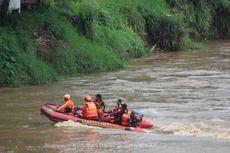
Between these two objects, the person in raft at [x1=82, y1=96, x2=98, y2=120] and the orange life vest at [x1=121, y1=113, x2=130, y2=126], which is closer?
the orange life vest at [x1=121, y1=113, x2=130, y2=126]

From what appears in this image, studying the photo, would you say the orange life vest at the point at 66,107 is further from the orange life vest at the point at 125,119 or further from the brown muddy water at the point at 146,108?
the orange life vest at the point at 125,119

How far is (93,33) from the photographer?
101ft

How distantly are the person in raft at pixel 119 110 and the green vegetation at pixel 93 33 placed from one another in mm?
7258

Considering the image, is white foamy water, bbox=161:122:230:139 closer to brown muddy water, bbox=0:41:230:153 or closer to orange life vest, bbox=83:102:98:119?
brown muddy water, bbox=0:41:230:153

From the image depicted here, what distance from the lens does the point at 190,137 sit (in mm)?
15359

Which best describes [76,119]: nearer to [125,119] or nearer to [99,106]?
[99,106]

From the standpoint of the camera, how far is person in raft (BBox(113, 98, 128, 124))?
17.2 meters

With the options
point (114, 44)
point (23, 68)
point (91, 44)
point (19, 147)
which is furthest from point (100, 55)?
point (19, 147)

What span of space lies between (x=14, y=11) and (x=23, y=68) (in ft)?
11.7

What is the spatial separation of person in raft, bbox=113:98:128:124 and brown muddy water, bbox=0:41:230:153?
965 mm

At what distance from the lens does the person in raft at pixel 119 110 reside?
17.2 metres

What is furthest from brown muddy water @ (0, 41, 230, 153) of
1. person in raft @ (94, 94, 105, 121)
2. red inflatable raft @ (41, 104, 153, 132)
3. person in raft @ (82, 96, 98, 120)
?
person in raft @ (94, 94, 105, 121)

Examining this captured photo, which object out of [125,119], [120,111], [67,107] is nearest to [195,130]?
[125,119]

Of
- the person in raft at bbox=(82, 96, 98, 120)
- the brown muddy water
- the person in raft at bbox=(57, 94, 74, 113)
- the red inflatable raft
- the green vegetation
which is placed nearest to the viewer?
the brown muddy water
